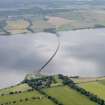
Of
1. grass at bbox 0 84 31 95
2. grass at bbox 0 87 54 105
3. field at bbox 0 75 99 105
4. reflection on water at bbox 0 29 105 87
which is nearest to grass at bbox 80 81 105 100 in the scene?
field at bbox 0 75 99 105

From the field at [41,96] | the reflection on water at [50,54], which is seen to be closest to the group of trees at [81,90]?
the field at [41,96]

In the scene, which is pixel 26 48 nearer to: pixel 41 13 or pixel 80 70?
pixel 80 70

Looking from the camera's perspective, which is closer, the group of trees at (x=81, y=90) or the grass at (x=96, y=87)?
the group of trees at (x=81, y=90)

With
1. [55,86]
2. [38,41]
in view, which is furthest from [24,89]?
[38,41]

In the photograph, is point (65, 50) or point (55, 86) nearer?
point (55, 86)

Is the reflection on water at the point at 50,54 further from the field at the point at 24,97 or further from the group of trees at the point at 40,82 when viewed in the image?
the field at the point at 24,97
